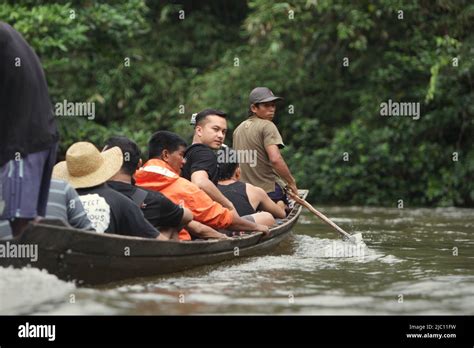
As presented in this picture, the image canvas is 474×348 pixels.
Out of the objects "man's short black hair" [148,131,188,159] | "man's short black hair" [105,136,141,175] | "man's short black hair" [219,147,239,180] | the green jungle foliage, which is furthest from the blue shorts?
the green jungle foliage

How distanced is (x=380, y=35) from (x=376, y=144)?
5.60ft

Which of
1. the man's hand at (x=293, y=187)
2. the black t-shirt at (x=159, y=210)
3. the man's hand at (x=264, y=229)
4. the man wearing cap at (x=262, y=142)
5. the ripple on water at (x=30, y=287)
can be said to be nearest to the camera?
the ripple on water at (x=30, y=287)

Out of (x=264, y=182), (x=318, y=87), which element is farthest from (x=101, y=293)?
(x=318, y=87)

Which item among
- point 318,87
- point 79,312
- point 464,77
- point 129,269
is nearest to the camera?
point 79,312

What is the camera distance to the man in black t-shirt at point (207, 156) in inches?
280

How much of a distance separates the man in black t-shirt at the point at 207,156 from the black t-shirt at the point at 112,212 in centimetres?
118

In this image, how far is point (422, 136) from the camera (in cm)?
1398

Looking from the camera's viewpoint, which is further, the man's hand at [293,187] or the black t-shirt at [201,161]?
the man's hand at [293,187]

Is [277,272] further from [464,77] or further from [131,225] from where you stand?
[464,77]

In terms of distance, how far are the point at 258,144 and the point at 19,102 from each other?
12.3ft

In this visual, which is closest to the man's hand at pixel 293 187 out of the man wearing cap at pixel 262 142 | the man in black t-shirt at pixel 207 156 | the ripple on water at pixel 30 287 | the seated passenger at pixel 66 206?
the man wearing cap at pixel 262 142

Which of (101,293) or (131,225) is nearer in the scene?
(101,293)

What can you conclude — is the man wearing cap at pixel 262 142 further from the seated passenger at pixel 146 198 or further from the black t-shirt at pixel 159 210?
the black t-shirt at pixel 159 210

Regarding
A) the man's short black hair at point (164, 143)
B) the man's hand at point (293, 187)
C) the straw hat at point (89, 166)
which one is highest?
the man's short black hair at point (164, 143)
